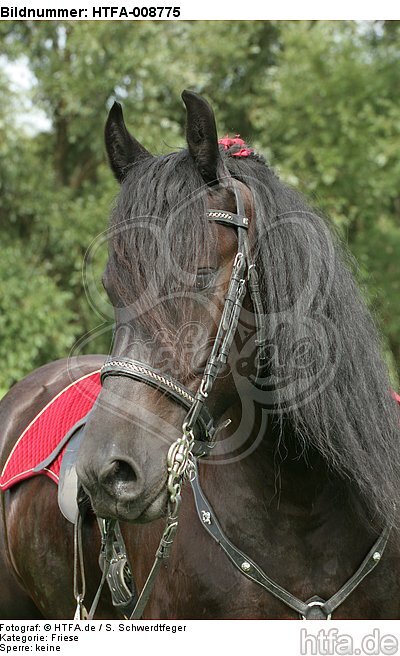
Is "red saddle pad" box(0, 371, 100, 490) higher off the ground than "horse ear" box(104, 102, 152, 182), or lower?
lower

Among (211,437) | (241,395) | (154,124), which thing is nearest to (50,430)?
(241,395)

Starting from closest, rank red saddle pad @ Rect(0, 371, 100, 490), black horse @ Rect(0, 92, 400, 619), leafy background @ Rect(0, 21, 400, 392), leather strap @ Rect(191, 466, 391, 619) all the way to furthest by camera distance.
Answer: black horse @ Rect(0, 92, 400, 619) → leather strap @ Rect(191, 466, 391, 619) → red saddle pad @ Rect(0, 371, 100, 490) → leafy background @ Rect(0, 21, 400, 392)

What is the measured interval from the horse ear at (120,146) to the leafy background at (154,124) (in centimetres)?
524

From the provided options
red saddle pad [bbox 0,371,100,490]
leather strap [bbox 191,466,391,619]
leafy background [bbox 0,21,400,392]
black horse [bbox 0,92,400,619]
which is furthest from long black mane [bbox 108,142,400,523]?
leafy background [bbox 0,21,400,392]

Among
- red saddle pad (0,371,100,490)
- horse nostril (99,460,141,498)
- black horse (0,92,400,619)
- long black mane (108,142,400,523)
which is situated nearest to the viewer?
horse nostril (99,460,141,498)

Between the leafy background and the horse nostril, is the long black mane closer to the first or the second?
the horse nostril

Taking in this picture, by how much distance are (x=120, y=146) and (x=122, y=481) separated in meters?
Answer: 1.11

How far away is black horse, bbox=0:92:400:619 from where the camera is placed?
211 cm

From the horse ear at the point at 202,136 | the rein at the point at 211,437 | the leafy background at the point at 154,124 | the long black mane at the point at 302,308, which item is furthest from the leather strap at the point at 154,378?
the leafy background at the point at 154,124

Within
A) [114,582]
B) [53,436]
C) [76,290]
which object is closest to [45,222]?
[76,290]

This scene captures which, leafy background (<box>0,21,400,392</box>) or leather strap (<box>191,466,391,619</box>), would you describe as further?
leafy background (<box>0,21,400,392</box>)

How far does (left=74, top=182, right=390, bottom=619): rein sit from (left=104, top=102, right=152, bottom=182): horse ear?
39 cm

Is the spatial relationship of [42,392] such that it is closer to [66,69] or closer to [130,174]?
[130,174]

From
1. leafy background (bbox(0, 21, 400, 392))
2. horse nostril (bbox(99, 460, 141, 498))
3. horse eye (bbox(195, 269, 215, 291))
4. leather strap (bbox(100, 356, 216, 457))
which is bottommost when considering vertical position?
horse nostril (bbox(99, 460, 141, 498))
